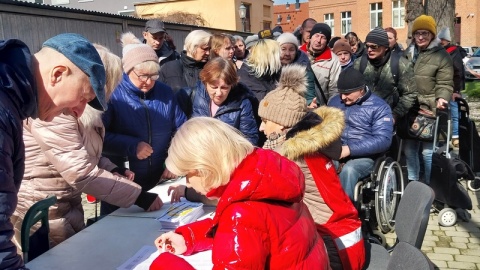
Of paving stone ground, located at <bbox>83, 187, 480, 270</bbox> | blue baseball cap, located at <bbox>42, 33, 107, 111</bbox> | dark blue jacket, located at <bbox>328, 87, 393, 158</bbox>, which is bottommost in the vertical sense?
paving stone ground, located at <bbox>83, 187, 480, 270</bbox>

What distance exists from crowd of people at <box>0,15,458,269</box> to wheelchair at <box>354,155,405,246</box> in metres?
0.08

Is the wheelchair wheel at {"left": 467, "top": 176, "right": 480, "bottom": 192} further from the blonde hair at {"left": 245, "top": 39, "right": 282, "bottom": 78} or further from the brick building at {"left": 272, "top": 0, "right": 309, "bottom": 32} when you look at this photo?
the brick building at {"left": 272, "top": 0, "right": 309, "bottom": 32}

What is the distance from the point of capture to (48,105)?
1.47 meters

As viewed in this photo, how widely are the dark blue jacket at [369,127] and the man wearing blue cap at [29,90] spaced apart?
2.86m

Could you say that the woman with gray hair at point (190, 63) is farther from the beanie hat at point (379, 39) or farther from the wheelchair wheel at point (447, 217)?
the wheelchair wheel at point (447, 217)

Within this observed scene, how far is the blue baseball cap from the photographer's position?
147 centimetres

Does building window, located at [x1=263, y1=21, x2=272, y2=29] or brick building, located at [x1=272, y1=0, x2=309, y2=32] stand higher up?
brick building, located at [x1=272, y1=0, x2=309, y2=32]

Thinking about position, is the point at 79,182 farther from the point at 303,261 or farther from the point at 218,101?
the point at 218,101

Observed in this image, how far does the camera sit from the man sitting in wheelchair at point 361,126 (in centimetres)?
401

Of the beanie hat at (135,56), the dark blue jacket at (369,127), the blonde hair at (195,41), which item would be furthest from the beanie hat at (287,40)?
the beanie hat at (135,56)

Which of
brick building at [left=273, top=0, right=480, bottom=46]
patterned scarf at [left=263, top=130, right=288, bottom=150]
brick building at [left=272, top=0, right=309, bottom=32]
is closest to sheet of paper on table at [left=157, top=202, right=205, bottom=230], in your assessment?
patterned scarf at [left=263, top=130, right=288, bottom=150]

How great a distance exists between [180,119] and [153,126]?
28cm

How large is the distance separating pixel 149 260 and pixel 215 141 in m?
0.67

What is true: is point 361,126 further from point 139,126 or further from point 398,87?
point 139,126
